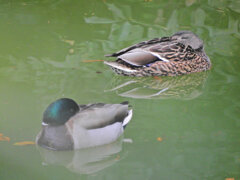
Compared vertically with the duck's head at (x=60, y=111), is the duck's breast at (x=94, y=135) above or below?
below

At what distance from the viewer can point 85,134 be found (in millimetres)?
4805

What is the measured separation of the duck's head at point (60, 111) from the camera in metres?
4.80

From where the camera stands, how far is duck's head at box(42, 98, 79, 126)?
4801 millimetres

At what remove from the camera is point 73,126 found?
479cm

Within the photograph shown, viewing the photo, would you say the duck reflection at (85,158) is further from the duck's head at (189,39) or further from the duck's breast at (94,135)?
the duck's head at (189,39)

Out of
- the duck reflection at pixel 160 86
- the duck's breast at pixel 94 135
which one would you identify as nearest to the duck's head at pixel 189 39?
the duck reflection at pixel 160 86

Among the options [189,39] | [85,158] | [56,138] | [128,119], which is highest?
[189,39]

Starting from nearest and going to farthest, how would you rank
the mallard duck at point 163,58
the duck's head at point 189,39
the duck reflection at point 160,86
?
the duck reflection at point 160,86, the mallard duck at point 163,58, the duck's head at point 189,39

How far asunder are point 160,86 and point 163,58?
0.49 m

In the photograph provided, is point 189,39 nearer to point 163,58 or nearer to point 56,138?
point 163,58

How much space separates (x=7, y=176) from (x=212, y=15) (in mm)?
6023

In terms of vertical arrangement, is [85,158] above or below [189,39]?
below

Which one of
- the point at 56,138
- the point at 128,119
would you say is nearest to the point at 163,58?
the point at 128,119

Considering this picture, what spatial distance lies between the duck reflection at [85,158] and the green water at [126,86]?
0.9 inches
